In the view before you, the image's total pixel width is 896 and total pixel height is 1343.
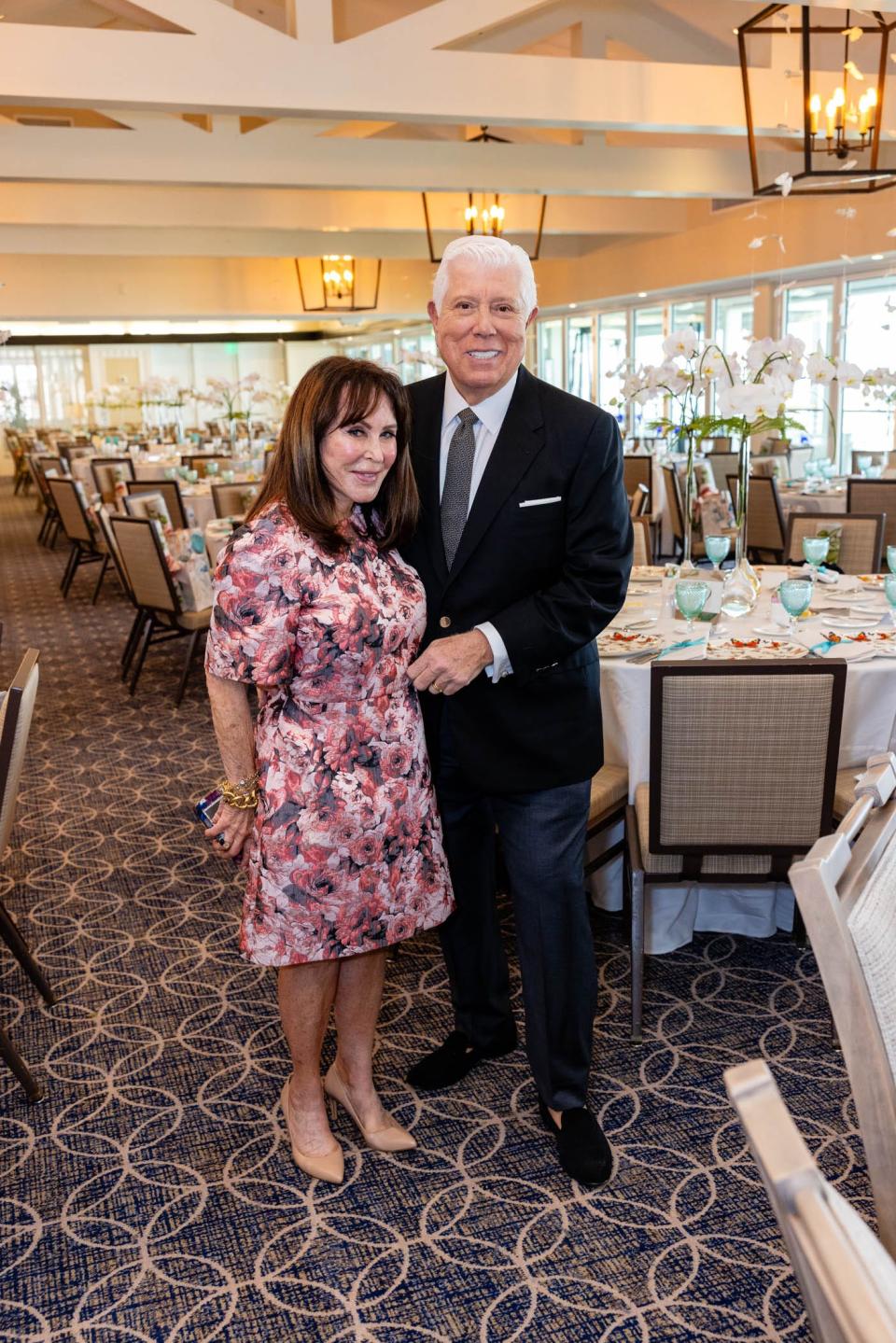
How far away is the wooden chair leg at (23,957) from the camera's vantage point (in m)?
3.04

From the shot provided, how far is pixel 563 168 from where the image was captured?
974 cm

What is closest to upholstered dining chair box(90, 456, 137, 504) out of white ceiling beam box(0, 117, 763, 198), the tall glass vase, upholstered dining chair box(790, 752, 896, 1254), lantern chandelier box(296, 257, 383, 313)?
white ceiling beam box(0, 117, 763, 198)

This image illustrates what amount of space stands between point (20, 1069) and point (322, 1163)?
32.0 inches

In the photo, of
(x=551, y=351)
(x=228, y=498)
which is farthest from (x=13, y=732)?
(x=551, y=351)

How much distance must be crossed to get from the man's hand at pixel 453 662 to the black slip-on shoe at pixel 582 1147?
3.38ft

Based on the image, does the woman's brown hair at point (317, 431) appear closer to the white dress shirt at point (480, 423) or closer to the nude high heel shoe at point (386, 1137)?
the white dress shirt at point (480, 423)

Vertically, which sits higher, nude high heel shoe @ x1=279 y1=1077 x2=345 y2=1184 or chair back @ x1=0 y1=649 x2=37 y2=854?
chair back @ x1=0 y1=649 x2=37 y2=854

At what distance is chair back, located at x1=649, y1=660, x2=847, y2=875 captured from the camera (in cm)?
272

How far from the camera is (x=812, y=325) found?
12680mm

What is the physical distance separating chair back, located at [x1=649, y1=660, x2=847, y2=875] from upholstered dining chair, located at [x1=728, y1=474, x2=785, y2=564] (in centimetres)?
448

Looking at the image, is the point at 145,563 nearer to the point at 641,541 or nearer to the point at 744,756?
the point at 641,541

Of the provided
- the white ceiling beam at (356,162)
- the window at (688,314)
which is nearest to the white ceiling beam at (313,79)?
the white ceiling beam at (356,162)

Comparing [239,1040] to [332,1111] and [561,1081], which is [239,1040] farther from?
[561,1081]

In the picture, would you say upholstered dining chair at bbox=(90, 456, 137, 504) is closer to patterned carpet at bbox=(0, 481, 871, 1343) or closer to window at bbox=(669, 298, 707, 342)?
window at bbox=(669, 298, 707, 342)
